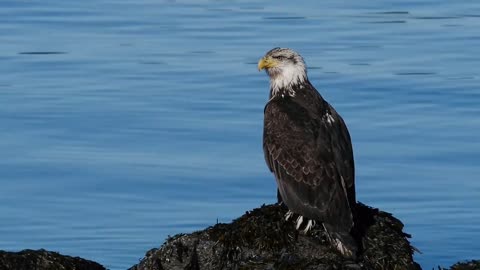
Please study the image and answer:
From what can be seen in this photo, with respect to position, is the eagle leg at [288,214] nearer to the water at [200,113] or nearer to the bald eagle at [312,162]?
the bald eagle at [312,162]

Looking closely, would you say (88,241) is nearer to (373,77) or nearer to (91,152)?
(91,152)

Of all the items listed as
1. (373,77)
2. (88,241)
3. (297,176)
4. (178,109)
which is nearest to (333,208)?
(297,176)

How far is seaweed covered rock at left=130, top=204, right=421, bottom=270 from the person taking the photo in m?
11.9

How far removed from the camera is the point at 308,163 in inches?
Answer: 492

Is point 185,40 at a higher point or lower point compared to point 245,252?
higher

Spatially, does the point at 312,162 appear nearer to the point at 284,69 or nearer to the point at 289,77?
the point at 289,77

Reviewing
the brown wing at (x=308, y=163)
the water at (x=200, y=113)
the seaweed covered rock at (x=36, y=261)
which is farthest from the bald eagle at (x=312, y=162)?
the water at (x=200, y=113)

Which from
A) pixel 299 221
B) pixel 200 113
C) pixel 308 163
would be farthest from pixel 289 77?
pixel 200 113

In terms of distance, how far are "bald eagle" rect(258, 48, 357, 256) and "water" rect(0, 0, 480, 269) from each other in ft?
8.89

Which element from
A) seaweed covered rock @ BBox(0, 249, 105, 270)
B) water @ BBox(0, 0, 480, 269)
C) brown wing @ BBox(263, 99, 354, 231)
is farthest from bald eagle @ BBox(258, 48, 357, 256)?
water @ BBox(0, 0, 480, 269)

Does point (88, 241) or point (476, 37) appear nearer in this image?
point (88, 241)

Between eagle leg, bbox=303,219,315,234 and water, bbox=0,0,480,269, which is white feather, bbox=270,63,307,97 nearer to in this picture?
eagle leg, bbox=303,219,315,234

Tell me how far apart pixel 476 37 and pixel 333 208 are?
12.1 metres

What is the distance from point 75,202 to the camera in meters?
16.3
